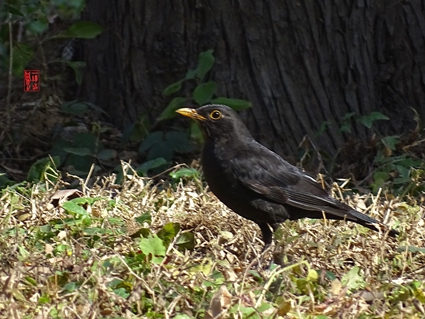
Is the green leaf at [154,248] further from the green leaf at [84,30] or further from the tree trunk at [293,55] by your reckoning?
the green leaf at [84,30]

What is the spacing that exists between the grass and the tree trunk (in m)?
1.14

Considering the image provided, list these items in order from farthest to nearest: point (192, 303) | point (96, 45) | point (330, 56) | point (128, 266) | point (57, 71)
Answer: point (57, 71), point (96, 45), point (330, 56), point (128, 266), point (192, 303)

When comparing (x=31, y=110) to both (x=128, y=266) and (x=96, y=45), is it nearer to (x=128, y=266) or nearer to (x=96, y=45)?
(x=96, y=45)

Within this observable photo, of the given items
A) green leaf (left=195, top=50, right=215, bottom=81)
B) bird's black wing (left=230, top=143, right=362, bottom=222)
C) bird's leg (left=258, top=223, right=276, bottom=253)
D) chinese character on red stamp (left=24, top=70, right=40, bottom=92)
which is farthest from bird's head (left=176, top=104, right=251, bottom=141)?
chinese character on red stamp (left=24, top=70, right=40, bottom=92)

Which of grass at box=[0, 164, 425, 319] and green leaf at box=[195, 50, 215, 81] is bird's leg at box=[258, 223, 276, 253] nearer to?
grass at box=[0, 164, 425, 319]

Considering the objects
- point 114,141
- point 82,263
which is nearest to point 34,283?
point 82,263

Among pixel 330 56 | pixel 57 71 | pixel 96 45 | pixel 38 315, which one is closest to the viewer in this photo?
pixel 38 315

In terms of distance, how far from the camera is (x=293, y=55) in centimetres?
734

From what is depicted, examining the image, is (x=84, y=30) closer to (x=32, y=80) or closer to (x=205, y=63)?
(x=32, y=80)

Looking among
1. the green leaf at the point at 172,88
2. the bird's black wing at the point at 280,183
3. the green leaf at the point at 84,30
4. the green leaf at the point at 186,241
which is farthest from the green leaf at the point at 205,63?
the green leaf at the point at 186,241

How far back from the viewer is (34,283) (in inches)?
169

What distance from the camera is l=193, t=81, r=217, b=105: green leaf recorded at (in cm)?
711

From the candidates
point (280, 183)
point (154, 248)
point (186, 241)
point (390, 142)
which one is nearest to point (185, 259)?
point (154, 248)

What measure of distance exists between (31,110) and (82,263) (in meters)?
3.76
